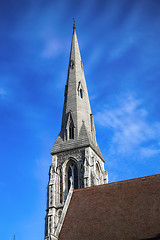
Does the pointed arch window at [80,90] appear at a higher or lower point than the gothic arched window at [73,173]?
higher

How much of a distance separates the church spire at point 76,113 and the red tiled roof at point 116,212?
13.2 metres

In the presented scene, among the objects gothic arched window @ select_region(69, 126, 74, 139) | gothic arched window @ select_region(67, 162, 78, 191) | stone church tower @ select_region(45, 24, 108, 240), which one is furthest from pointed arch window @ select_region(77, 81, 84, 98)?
gothic arched window @ select_region(67, 162, 78, 191)

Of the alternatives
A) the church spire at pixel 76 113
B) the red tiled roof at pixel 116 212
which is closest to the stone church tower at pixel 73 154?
the church spire at pixel 76 113

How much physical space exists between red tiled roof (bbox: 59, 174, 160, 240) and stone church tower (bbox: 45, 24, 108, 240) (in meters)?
9.52

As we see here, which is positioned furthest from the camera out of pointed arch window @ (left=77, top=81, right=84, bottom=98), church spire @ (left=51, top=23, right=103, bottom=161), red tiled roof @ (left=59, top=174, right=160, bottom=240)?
pointed arch window @ (left=77, top=81, right=84, bottom=98)

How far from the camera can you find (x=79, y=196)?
1919 cm

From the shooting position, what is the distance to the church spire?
33.2 m

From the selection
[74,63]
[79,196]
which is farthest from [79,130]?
[79,196]

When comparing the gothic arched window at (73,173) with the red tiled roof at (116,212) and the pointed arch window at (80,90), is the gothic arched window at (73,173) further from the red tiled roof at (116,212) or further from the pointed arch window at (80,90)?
the red tiled roof at (116,212)

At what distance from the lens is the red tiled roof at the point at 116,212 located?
15.5 meters

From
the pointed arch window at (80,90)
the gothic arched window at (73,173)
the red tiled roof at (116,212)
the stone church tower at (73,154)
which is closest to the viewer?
the red tiled roof at (116,212)

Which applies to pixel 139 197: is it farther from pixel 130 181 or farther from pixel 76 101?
pixel 76 101

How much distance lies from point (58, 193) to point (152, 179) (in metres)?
14.2

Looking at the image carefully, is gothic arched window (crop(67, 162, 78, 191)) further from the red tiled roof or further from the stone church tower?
the red tiled roof
